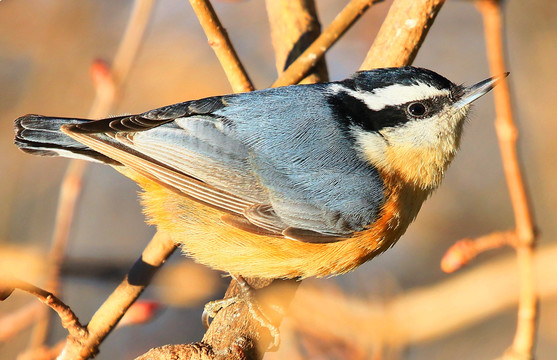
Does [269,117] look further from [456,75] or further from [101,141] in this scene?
[456,75]

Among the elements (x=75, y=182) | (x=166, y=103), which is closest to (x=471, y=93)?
(x=75, y=182)

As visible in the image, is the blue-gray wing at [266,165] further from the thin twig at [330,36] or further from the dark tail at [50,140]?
the thin twig at [330,36]

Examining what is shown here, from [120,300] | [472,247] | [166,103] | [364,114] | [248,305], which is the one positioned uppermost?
[166,103]

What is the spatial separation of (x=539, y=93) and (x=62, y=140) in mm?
4015

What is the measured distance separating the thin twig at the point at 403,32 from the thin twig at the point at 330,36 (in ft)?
0.48

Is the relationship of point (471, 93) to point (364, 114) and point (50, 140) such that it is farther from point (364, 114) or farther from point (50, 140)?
point (50, 140)

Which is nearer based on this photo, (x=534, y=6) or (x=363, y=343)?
(x=363, y=343)

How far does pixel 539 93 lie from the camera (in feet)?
17.7

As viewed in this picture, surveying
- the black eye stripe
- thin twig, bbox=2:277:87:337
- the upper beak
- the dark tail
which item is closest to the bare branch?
the black eye stripe

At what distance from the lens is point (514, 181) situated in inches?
89.2

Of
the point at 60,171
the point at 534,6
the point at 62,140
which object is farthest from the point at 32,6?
the point at 534,6

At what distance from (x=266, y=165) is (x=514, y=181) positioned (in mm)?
1042

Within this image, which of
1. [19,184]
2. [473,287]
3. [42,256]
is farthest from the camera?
[19,184]

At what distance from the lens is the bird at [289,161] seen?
284 centimetres
